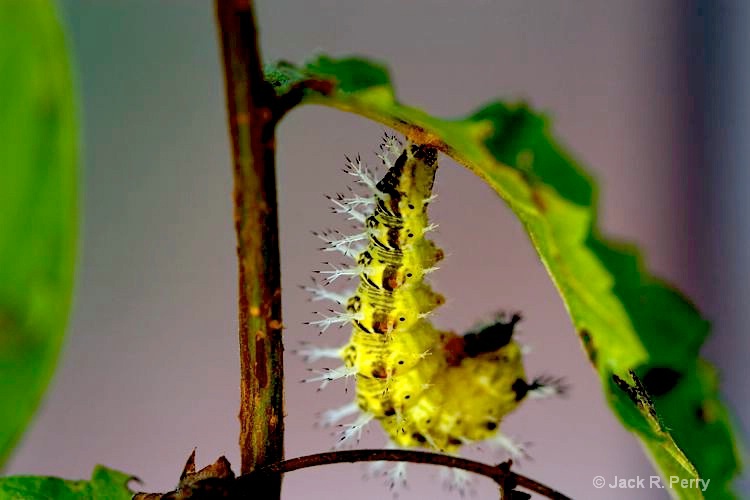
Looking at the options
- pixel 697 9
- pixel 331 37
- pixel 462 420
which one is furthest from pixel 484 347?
pixel 697 9

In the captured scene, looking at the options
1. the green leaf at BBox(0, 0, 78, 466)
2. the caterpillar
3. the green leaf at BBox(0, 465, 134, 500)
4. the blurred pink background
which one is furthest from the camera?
the blurred pink background

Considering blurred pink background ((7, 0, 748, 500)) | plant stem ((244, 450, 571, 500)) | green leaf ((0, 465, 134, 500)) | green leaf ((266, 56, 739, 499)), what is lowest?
plant stem ((244, 450, 571, 500))

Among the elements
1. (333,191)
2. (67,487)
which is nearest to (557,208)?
(67,487)

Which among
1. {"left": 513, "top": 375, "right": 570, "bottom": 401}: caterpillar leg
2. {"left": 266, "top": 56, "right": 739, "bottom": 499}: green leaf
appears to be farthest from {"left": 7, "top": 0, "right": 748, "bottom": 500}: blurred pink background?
{"left": 266, "top": 56, "right": 739, "bottom": 499}: green leaf

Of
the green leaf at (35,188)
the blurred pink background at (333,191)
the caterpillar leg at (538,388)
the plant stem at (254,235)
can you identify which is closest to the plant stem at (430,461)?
the plant stem at (254,235)

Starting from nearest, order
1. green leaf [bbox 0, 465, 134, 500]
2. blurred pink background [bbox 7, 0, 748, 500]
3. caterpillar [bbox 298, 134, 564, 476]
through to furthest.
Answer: green leaf [bbox 0, 465, 134, 500] → caterpillar [bbox 298, 134, 564, 476] → blurred pink background [bbox 7, 0, 748, 500]

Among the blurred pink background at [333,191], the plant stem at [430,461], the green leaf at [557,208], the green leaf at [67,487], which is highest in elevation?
the blurred pink background at [333,191]

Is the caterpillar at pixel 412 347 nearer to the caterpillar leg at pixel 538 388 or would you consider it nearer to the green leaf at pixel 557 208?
the caterpillar leg at pixel 538 388

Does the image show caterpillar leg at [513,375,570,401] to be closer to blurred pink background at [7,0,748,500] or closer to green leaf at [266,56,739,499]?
green leaf at [266,56,739,499]
